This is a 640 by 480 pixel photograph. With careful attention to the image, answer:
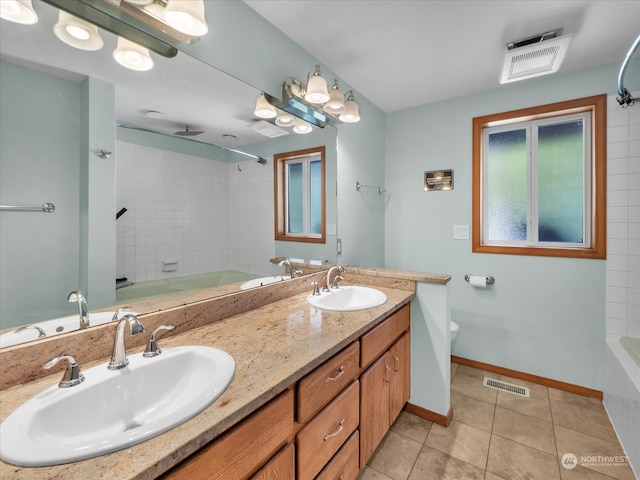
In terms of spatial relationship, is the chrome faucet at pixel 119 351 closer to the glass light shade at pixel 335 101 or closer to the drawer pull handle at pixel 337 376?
the drawer pull handle at pixel 337 376

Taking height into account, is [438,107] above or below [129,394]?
above

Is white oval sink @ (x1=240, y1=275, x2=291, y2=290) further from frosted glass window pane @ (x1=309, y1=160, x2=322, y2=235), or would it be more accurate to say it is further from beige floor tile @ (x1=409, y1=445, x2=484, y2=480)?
beige floor tile @ (x1=409, y1=445, x2=484, y2=480)

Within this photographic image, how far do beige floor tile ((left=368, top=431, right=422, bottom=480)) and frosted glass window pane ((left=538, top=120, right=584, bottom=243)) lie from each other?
188 centimetres

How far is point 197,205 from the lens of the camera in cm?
129

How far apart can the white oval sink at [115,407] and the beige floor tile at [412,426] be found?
1426 millimetres

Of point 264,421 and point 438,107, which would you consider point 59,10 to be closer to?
point 264,421

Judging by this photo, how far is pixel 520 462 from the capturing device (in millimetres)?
1522

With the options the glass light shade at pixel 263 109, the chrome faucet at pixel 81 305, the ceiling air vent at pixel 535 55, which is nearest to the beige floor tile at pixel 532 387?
the ceiling air vent at pixel 535 55

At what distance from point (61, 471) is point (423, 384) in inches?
72.4

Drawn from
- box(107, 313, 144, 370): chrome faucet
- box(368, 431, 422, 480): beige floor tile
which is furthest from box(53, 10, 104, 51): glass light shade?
box(368, 431, 422, 480): beige floor tile

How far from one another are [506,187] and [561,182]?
0.36 metres

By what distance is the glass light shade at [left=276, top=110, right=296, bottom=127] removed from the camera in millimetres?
1672

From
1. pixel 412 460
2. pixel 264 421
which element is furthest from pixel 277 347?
pixel 412 460

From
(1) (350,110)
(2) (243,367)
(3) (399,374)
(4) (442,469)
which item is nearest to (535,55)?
(1) (350,110)
